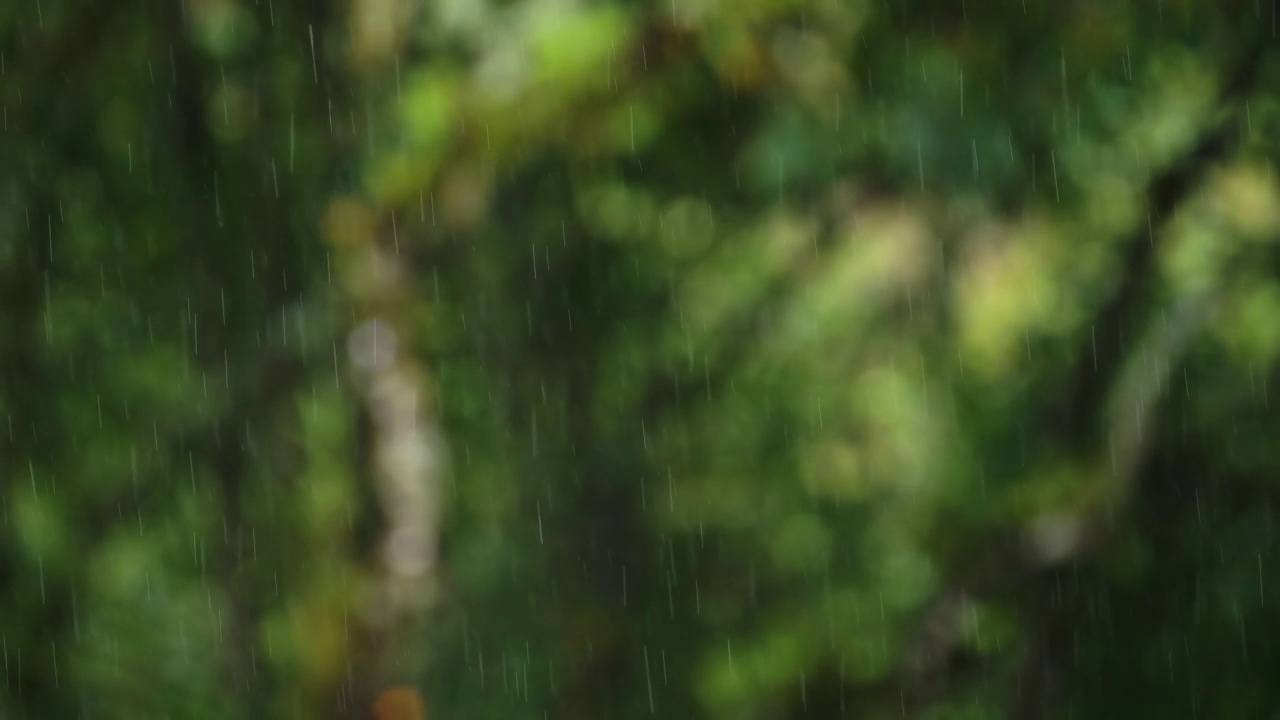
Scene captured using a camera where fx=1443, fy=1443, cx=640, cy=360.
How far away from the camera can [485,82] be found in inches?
42.1

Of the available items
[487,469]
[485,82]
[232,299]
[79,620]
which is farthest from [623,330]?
[79,620]

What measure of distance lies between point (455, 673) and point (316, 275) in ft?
1.88

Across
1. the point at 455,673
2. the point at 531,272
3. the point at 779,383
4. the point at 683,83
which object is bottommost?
the point at 455,673

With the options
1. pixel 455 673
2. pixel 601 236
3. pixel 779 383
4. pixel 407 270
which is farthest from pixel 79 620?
pixel 779 383

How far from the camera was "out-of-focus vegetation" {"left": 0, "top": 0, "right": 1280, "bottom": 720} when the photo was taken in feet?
3.60

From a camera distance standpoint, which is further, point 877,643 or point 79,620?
point 79,620

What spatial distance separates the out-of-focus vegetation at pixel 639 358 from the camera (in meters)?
1.10

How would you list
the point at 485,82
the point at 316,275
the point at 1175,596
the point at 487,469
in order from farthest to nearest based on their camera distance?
the point at 487,469
the point at 316,275
the point at 1175,596
the point at 485,82

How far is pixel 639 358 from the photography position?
1596mm

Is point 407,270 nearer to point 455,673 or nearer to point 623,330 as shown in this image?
point 623,330

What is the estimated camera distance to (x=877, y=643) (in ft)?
4.60

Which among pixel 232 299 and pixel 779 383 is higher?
pixel 232 299

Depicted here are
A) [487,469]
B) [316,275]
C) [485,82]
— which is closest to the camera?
[485,82]

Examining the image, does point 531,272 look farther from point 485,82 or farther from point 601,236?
point 485,82
